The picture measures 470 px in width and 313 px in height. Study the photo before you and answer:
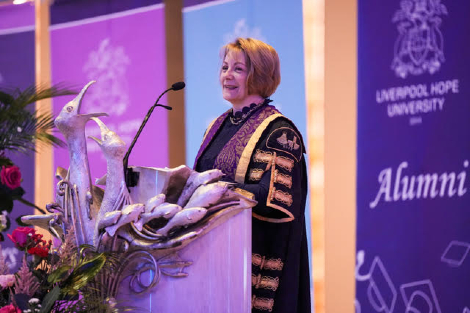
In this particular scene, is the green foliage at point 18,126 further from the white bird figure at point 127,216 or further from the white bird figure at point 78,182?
the white bird figure at point 127,216

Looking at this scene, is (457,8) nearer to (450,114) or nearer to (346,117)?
(450,114)

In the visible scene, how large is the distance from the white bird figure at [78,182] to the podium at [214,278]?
0.26 metres

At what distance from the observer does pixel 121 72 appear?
499cm

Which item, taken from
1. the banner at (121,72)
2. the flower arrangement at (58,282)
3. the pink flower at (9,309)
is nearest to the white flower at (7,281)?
the flower arrangement at (58,282)

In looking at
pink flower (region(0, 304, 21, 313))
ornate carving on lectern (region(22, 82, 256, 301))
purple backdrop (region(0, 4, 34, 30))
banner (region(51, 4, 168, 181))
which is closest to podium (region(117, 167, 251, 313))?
ornate carving on lectern (region(22, 82, 256, 301))

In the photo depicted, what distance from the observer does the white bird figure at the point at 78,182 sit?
177 cm

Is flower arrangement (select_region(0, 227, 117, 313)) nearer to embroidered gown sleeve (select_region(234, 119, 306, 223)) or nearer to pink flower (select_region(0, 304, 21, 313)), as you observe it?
pink flower (select_region(0, 304, 21, 313))

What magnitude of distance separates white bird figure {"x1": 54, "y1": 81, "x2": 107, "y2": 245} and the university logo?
235 cm

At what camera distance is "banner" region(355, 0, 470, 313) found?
3.51 meters

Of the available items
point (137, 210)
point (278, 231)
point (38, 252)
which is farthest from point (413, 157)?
point (38, 252)

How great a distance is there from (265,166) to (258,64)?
43 centimetres

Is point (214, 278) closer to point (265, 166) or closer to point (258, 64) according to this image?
point (265, 166)

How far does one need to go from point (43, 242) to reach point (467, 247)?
244cm

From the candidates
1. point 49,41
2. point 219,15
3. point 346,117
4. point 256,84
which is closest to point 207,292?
point 256,84
